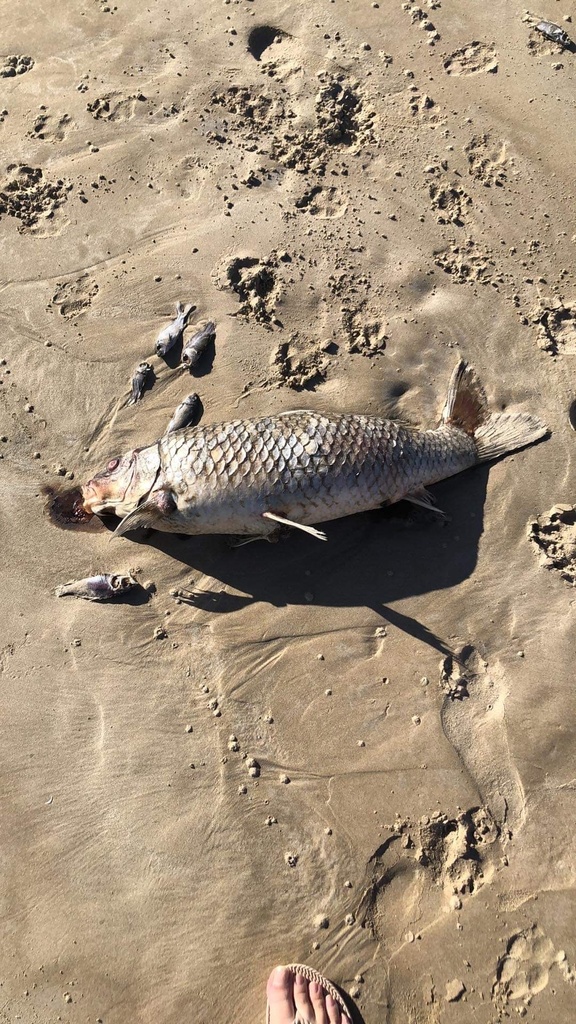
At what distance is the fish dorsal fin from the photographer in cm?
498

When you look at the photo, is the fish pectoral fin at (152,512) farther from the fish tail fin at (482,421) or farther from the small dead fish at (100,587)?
the fish tail fin at (482,421)

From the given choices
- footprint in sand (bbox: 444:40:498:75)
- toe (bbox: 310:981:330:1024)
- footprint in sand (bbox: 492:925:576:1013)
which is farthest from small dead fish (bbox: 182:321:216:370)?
footprint in sand (bbox: 492:925:576:1013)

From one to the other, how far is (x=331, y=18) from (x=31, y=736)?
789 centimetres

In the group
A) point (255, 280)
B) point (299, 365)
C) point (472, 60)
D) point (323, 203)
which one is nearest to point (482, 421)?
point (299, 365)

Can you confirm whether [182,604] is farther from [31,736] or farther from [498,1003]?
[498,1003]

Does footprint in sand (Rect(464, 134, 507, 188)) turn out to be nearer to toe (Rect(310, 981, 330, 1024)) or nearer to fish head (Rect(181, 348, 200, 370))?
fish head (Rect(181, 348, 200, 370))

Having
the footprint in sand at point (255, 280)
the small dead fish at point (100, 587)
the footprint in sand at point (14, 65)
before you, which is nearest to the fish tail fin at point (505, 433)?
the footprint in sand at point (255, 280)

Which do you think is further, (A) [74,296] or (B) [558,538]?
(A) [74,296]

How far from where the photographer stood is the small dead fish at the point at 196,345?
5.07 metres

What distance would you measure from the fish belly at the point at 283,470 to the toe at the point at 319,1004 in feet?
11.9

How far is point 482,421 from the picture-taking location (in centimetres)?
501

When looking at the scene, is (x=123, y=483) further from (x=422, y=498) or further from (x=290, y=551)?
(x=422, y=498)

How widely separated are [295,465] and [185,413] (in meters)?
1.39

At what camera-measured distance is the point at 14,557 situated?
4.90m
